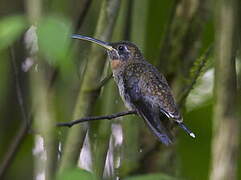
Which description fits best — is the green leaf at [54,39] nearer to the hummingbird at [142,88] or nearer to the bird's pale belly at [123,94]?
the hummingbird at [142,88]

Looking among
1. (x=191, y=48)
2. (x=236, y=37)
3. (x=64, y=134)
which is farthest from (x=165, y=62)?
(x=236, y=37)

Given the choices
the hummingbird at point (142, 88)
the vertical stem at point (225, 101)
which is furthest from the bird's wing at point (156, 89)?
the vertical stem at point (225, 101)

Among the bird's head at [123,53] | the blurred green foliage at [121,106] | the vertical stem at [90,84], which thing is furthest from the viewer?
the bird's head at [123,53]

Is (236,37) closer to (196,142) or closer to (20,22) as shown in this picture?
(20,22)

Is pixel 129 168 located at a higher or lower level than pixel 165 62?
lower

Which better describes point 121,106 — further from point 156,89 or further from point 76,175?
point 76,175

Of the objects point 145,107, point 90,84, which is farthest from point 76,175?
point 145,107

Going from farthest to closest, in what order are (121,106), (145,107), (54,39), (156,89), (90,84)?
(121,106) → (156,89) → (145,107) → (90,84) → (54,39)
